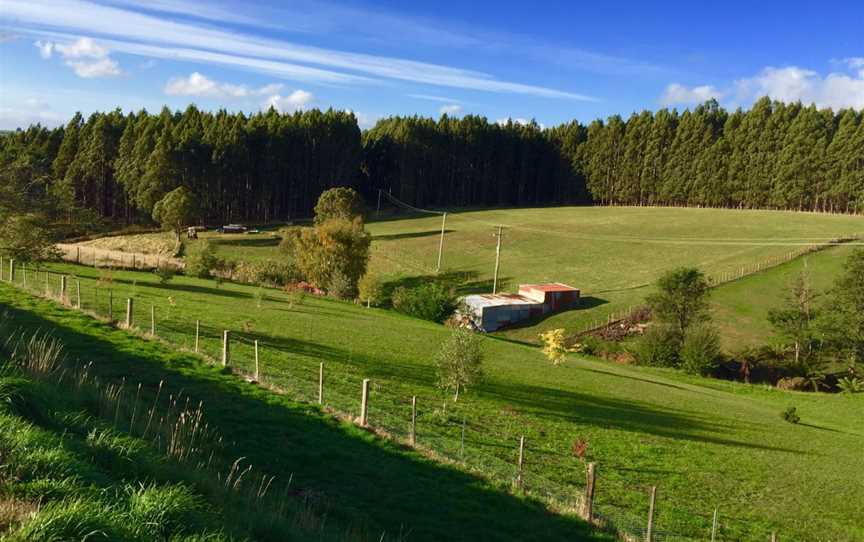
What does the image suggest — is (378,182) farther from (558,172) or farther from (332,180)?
(558,172)

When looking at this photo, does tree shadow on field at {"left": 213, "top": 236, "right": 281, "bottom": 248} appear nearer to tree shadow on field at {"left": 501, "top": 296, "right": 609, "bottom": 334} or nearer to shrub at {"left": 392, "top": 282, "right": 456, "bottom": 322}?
shrub at {"left": 392, "top": 282, "right": 456, "bottom": 322}

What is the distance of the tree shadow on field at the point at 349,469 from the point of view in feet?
42.6

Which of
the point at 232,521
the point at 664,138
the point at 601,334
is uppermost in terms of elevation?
the point at 664,138

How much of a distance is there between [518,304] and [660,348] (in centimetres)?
1539

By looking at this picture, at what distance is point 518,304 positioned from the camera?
6550cm

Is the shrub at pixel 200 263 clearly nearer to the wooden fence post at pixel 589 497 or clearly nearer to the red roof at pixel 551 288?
the red roof at pixel 551 288

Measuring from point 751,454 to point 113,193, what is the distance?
118m

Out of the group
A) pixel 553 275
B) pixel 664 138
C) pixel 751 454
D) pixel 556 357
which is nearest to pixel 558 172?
pixel 664 138

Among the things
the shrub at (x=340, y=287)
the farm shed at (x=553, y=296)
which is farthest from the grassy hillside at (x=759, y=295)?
the shrub at (x=340, y=287)

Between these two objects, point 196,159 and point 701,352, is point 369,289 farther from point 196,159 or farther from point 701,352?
point 196,159

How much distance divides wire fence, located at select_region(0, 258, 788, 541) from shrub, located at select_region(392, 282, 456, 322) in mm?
30993

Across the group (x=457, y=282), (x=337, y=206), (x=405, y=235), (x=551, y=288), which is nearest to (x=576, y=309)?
(x=551, y=288)

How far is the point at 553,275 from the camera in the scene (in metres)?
80.4

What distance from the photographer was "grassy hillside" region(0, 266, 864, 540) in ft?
50.5
